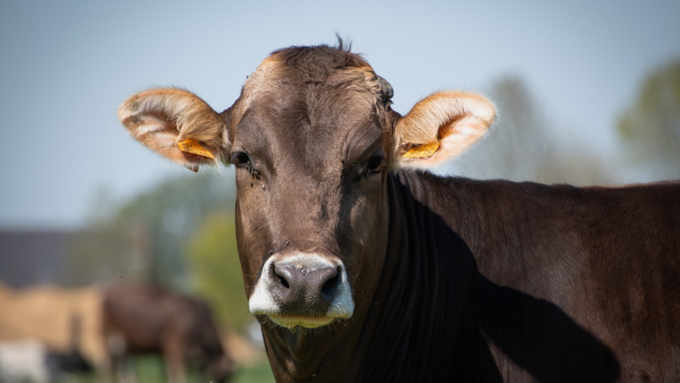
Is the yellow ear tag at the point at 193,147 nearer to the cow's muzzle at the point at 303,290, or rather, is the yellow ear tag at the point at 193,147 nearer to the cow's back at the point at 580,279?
the cow's muzzle at the point at 303,290

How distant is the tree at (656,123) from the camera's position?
20.7 m

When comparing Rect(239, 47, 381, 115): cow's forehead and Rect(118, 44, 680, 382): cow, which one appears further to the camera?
Rect(239, 47, 381, 115): cow's forehead

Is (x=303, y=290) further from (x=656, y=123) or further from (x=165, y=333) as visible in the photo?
→ (x=656, y=123)

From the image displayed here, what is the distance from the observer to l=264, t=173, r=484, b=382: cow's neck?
171 inches

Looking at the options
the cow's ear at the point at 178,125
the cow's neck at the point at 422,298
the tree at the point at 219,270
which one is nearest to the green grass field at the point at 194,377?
the tree at the point at 219,270

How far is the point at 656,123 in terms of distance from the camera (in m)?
23.2

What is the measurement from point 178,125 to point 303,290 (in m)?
2.01

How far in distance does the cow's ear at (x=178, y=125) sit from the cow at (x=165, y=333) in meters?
18.9

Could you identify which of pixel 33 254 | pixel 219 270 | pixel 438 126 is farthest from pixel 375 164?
pixel 33 254

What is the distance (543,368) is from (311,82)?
8.07ft

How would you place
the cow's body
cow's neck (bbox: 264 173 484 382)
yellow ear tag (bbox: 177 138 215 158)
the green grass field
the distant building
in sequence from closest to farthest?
1. the cow's body
2. cow's neck (bbox: 264 173 484 382)
3. yellow ear tag (bbox: 177 138 215 158)
4. the green grass field
5. the distant building

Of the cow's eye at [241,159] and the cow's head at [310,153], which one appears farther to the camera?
the cow's eye at [241,159]

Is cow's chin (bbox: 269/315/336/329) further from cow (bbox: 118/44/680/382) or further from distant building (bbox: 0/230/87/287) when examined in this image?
distant building (bbox: 0/230/87/287)

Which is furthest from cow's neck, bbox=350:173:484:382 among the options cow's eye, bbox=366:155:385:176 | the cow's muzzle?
the cow's muzzle
